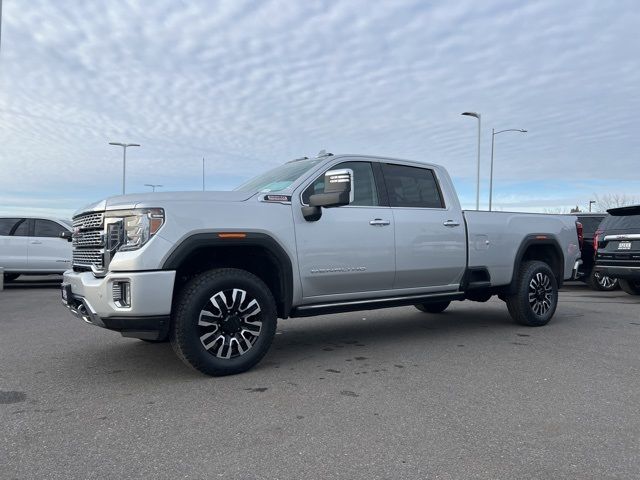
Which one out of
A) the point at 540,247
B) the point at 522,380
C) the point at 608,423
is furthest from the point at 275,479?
the point at 540,247

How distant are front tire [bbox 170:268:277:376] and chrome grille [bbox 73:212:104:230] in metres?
0.96

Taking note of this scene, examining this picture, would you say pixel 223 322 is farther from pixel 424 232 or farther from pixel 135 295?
pixel 424 232

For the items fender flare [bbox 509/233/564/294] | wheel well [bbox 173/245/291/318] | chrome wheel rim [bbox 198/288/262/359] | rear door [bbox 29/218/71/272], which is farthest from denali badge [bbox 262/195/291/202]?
rear door [bbox 29/218/71/272]

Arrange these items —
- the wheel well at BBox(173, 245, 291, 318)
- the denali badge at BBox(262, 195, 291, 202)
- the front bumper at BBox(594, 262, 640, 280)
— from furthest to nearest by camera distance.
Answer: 1. the front bumper at BBox(594, 262, 640, 280)
2. the denali badge at BBox(262, 195, 291, 202)
3. the wheel well at BBox(173, 245, 291, 318)

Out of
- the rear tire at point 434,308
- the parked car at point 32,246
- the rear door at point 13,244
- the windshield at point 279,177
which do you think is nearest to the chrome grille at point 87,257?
the windshield at point 279,177

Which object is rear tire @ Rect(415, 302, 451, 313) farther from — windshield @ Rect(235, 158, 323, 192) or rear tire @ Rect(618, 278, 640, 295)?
rear tire @ Rect(618, 278, 640, 295)

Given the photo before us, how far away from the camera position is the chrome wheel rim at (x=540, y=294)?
7.25 metres

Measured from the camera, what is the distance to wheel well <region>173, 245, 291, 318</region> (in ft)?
15.9

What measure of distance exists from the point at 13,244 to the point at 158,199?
33.3ft

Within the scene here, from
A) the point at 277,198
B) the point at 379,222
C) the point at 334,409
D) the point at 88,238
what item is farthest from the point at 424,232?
the point at 88,238

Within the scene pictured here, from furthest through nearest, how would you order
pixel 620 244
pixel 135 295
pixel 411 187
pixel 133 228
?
pixel 620 244
pixel 411 187
pixel 133 228
pixel 135 295

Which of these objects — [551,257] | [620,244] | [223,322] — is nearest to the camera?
[223,322]

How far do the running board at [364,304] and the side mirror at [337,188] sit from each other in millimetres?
1013

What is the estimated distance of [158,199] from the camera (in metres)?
4.47
